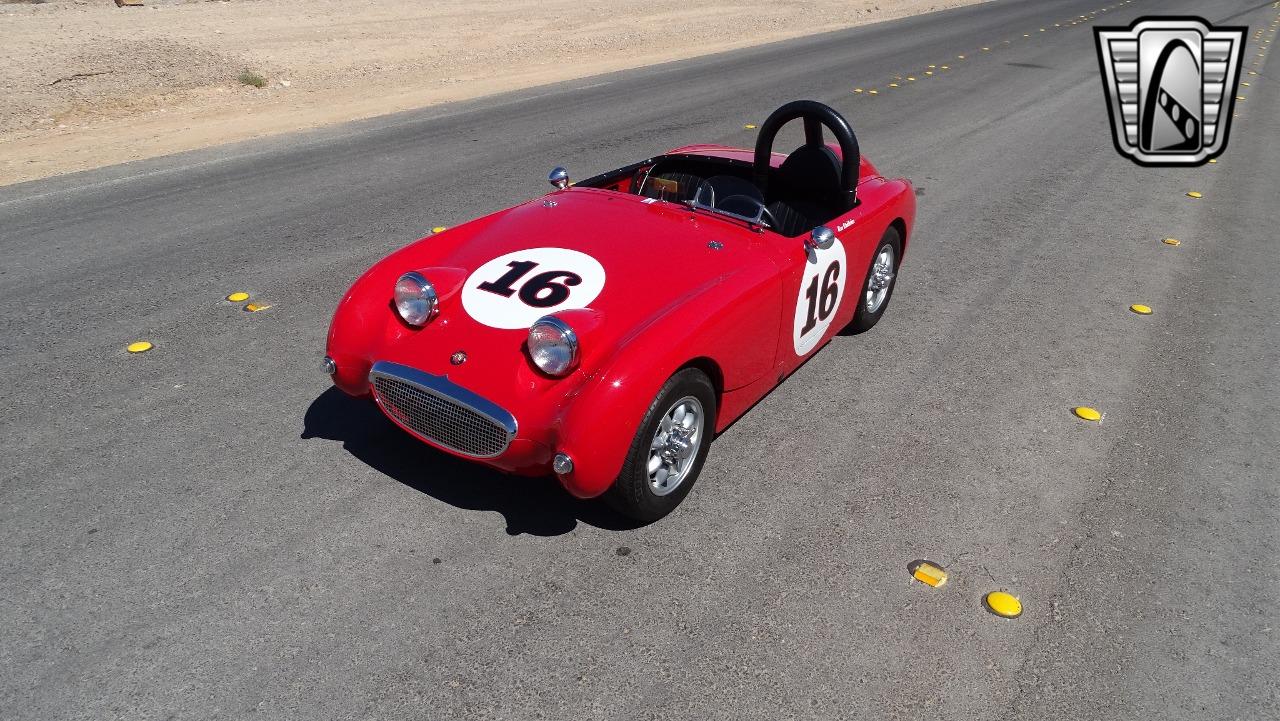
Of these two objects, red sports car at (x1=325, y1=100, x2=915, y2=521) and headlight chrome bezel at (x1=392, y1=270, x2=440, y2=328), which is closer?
A: red sports car at (x1=325, y1=100, x2=915, y2=521)

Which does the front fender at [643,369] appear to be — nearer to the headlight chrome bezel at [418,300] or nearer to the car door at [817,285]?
the car door at [817,285]

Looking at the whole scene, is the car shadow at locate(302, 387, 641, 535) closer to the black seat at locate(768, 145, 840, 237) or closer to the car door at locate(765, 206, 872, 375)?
the car door at locate(765, 206, 872, 375)

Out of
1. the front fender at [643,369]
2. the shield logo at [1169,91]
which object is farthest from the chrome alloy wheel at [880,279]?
the shield logo at [1169,91]

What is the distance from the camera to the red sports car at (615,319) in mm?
3570

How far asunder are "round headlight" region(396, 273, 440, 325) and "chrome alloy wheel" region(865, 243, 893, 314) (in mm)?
2889

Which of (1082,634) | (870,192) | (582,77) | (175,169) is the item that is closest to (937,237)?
(870,192)

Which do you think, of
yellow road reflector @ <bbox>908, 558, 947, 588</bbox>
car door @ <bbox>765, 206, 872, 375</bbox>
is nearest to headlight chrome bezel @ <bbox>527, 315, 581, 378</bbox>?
car door @ <bbox>765, 206, 872, 375</bbox>

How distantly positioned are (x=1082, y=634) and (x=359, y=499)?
3.05 meters

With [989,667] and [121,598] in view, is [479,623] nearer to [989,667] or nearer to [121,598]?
[121,598]

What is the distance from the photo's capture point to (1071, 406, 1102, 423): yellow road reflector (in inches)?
195

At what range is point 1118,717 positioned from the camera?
304 centimetres

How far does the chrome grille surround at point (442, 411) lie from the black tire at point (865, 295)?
9.33ft

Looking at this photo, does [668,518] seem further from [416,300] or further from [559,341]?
[416,300]

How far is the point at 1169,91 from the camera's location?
47.2ft
